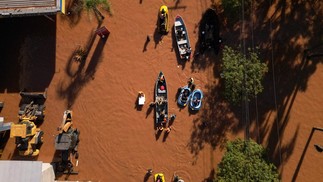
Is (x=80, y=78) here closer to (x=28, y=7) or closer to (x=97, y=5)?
(x=97, y=5)

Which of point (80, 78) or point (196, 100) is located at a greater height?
point (80, 78)

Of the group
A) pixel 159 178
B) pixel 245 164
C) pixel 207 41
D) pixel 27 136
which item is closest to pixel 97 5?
pixel 207 41

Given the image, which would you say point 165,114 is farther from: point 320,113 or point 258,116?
point 320,113

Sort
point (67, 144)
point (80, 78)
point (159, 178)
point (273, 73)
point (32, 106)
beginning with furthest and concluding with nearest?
point (80, 78) < point (32, 106) < point (273, 73) < point (159, 178) < point (67, 144)

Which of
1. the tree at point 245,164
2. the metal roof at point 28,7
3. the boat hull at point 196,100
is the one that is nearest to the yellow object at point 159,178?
the tree at point 245,164

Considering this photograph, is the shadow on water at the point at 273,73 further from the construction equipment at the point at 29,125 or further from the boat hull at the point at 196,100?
the construction equipment at the point at 29,125

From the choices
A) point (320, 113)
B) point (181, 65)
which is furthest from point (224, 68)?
point (320, 113)
